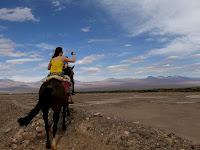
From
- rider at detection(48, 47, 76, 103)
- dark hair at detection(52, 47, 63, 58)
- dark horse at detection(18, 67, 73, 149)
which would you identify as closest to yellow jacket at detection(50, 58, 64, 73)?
rider at detection(48, 47, 76, 103)

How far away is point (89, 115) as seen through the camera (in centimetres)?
1522

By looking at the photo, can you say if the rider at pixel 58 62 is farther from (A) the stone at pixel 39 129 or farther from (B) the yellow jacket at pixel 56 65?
(A) the stone at pixel 39 129

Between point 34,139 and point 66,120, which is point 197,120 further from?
point 34,139

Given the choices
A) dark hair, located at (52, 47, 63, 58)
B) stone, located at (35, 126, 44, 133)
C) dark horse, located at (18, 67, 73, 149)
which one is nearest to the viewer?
dark horse, located at (18, 67, 73, 149)

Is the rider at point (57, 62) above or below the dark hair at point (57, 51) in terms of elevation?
below

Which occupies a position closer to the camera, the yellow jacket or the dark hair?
the yellow jacket

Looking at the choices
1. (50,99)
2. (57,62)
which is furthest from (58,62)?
(50,99)

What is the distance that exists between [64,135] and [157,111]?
386 inches

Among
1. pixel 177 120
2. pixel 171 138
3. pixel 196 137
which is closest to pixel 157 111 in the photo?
pixel 177 120

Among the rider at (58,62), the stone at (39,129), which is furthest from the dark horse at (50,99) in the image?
the stone at (39,129)

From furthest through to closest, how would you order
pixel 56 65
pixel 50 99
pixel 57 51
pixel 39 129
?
1. pixel 39 129
2. pixel 57 51
3. pixel 56 65
4. pixel 50 99

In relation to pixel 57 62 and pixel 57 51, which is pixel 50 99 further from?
pixel 57 51

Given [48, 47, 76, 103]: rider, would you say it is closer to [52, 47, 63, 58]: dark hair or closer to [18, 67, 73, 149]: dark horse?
[52, 47, 63, 58]: dark hair

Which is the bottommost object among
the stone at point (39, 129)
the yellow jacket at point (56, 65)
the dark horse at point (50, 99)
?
the stone at point (39, 129)
